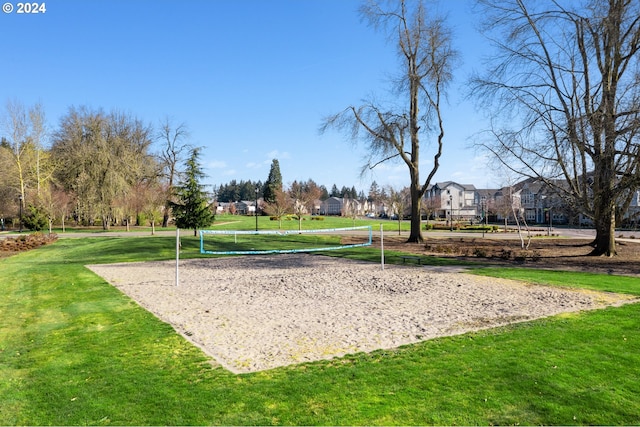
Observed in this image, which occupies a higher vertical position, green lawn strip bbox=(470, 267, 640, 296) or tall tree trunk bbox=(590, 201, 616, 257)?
tall tree trunk bbox=(590, 201, 616, 257)

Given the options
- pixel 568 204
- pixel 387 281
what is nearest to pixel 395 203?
pixel 568 204

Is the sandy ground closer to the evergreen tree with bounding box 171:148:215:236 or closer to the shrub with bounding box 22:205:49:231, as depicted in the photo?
the evergreen tree with bounding box 171:148:215:236

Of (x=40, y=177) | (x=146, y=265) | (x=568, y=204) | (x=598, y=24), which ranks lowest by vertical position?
(x=146, y=265)

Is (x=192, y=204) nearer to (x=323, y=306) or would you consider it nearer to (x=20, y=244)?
(x=20, y=244)

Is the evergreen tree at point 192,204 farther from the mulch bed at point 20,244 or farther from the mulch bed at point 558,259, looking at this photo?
the mulch bed at point 558,259

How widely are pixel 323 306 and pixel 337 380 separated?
4.37 m

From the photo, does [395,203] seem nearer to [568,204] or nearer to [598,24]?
[568,204]

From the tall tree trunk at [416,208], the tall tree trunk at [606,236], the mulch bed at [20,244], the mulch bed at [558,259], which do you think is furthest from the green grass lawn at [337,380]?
the mulch bed at [20,244]

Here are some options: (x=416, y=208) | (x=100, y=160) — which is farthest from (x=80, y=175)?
(x=416, y=208)

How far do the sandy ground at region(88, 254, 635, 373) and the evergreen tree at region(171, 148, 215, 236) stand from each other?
13.6 m

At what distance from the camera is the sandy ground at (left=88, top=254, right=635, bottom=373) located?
21.5 feet

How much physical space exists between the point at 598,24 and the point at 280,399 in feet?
63.0

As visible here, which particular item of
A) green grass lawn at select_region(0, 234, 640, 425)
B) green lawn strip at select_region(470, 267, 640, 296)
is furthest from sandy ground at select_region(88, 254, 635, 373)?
green lawn strip at select_region(470, 267, 640, 296)

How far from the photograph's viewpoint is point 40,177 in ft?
150
